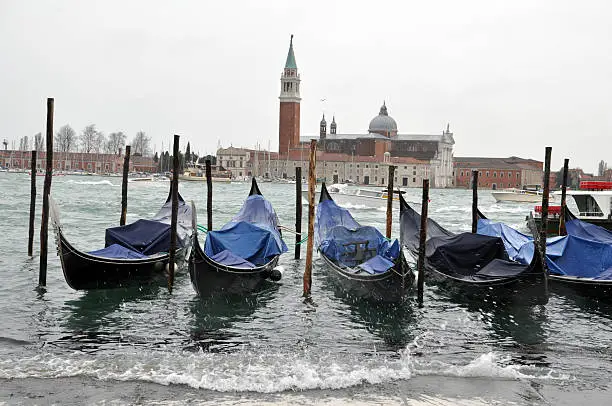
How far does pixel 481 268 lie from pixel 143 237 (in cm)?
408

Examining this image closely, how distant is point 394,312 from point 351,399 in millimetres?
2500

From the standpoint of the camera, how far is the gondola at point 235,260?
7.06m

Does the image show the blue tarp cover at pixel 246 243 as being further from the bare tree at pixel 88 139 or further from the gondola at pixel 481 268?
the bare tree at pixel 88 139

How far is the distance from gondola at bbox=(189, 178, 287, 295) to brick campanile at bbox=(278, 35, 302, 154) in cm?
5563

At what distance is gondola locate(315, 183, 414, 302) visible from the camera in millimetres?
6852

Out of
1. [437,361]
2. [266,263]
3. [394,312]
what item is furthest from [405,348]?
[266,263]

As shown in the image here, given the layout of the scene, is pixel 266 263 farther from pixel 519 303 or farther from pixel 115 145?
pixel 115 145

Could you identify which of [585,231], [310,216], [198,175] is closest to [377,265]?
[310,216]

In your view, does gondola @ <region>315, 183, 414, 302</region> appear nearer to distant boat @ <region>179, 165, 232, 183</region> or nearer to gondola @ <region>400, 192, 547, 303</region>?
gondola @ <region>400, 192, 547, 303</region>

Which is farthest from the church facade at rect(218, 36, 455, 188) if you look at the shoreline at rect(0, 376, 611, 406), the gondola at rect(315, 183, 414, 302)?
the shoreline at rect(0, 376, 611, 406)

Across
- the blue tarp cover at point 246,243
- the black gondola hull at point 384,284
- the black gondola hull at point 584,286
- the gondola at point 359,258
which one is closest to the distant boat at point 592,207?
the gondola at point 359,258

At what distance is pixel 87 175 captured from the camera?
2714 inches

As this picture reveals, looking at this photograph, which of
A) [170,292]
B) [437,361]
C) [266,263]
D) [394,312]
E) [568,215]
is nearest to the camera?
[437,361]

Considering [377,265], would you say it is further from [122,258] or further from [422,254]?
[122,258]
